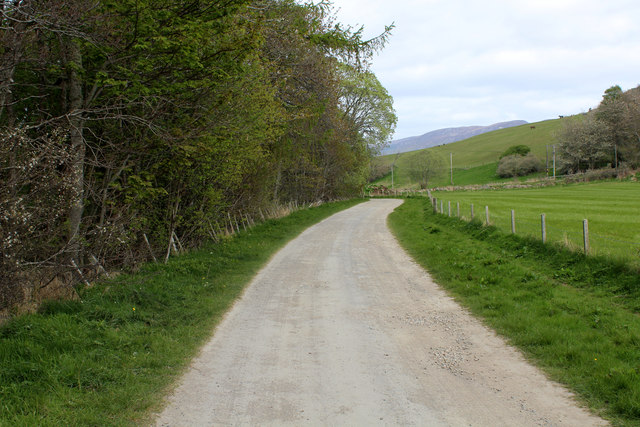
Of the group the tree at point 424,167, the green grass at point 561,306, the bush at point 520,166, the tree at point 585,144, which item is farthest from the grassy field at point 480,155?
the green grass at point 561,306

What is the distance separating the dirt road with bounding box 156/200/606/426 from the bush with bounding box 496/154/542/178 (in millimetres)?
90144

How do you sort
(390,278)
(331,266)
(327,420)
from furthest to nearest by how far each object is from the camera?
(331,266)
(390,278)
(327,420)

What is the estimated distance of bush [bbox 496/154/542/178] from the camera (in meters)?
91.0

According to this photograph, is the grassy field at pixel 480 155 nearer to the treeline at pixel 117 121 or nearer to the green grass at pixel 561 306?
the green grass at pixel 561 306

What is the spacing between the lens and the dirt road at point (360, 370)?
4.47m

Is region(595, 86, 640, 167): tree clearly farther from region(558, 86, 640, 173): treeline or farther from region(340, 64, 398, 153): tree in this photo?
region(340, 64, 398, 153): tree

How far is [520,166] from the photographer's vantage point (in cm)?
9094

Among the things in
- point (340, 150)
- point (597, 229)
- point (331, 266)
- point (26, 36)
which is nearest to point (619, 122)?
point (340, 150)

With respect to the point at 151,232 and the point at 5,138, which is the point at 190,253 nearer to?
the point at 151,232

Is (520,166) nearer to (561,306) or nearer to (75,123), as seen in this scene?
(561,306)

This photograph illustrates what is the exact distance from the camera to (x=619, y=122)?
7450 cm

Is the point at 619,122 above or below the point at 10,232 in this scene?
above

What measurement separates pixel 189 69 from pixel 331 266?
668 cm

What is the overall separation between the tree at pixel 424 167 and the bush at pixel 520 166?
13.9 m
